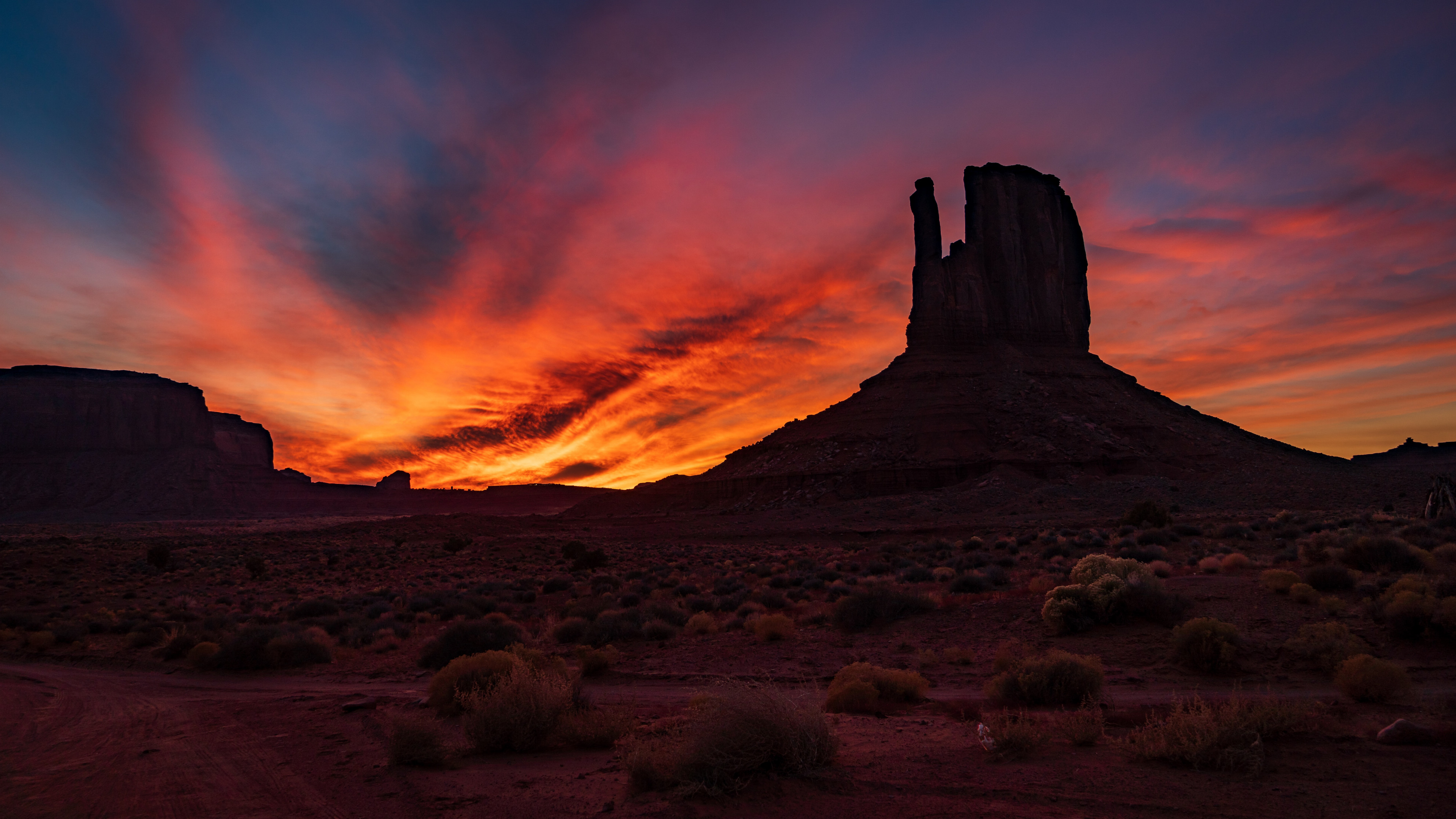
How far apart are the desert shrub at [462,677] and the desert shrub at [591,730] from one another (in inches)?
76.5

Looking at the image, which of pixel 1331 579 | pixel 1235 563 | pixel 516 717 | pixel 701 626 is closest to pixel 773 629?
pixel 701 626

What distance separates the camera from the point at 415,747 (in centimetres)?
755

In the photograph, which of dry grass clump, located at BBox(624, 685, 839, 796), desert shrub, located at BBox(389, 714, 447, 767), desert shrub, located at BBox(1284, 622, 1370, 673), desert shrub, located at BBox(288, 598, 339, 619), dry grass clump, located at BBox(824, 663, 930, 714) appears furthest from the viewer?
desert shrub, located at BBox(288, 598, 339, 619)

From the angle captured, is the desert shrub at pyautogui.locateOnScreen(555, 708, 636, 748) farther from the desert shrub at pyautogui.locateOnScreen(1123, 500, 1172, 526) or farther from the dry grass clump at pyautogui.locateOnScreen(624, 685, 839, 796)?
the desert shrub at pyautogui.locateOnScreen(1123, 500, 1172, 526)

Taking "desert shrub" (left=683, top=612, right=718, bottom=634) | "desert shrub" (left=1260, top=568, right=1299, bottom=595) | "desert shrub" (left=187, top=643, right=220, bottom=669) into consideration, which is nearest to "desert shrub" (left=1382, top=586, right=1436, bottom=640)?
"desert shrub" (left=1260, top=568, right=1299, bottom=595)

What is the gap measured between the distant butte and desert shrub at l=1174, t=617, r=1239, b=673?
185 feet

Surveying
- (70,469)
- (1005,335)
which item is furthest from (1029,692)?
(70,469)

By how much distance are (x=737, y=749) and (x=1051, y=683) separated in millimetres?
4932

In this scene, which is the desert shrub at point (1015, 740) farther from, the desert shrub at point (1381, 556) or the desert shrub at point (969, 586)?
the desert shrub at point (1381, 556)

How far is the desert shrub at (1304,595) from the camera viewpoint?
12852mm

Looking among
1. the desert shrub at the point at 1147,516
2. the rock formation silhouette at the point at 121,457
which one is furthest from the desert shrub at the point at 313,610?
the rock formation silhouette at the point at 121,457

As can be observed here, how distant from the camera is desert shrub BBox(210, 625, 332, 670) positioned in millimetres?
14438

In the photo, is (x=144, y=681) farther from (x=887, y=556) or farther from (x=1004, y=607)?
(x=887, y=556)

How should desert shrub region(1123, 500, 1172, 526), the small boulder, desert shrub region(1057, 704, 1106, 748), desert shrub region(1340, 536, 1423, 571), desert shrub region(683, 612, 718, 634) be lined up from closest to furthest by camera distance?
the small boulder → desert shrub region(1057, 704, 1106, 748) → desert shrub region(1340, 536, 1423, 571) → desert shrub region(683, 612, 718, 634) → desert shrub region(1123, 500, 1172, 526)
